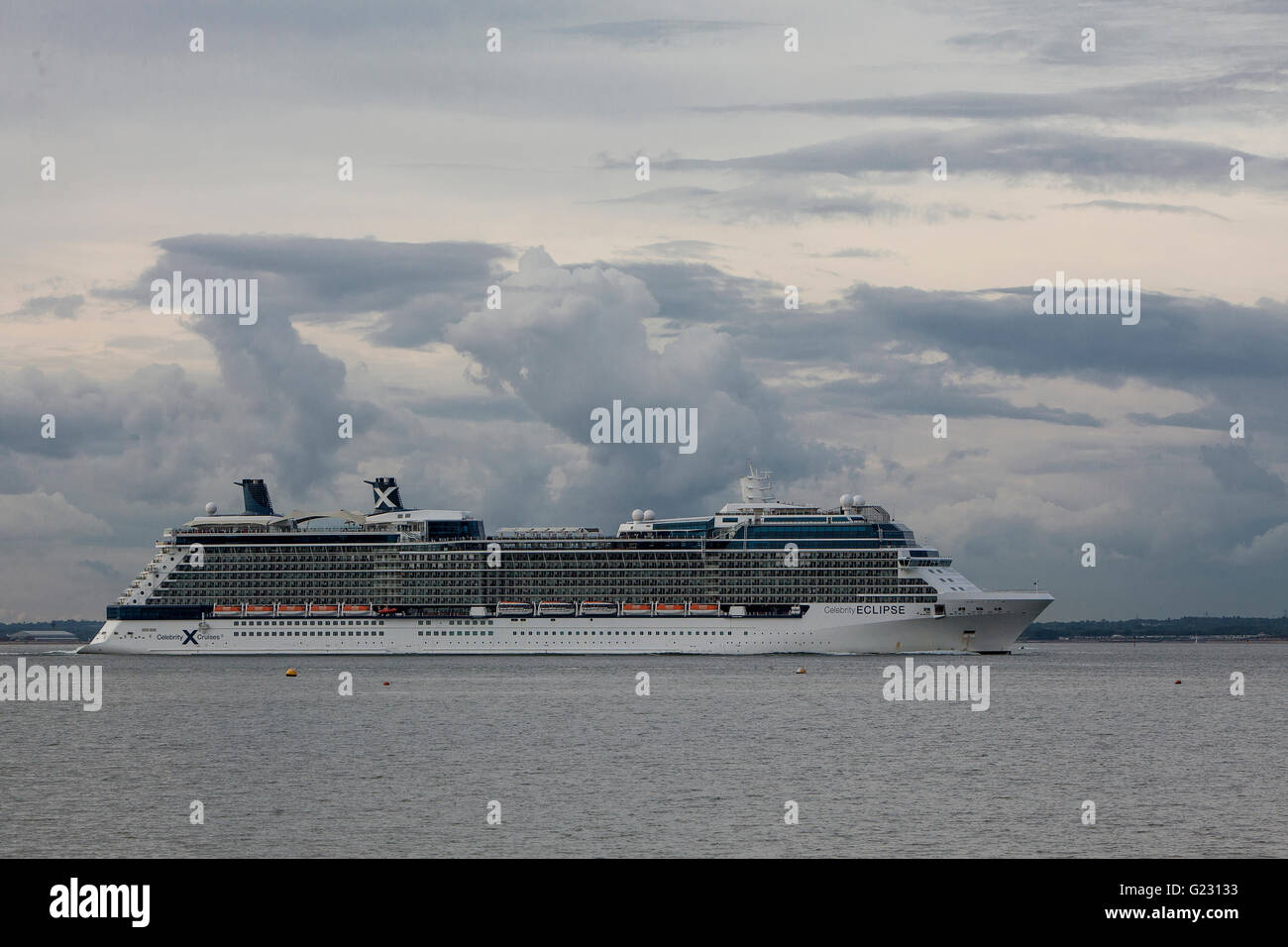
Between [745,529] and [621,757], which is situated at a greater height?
[745,529]

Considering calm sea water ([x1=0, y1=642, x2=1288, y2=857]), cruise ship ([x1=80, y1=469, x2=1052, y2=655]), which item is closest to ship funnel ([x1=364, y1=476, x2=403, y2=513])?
cruise ship ([x1=80, y1=469, x2=1052, y2=655])

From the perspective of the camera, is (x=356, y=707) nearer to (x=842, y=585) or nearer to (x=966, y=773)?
(x=966, y=773)

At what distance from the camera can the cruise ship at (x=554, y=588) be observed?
347 feet

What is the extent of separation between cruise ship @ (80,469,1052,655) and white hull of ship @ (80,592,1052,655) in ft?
0.39

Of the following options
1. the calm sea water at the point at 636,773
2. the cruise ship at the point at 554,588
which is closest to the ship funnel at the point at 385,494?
the cruise ship at the point at 554,588

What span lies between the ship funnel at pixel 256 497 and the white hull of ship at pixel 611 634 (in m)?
12.0

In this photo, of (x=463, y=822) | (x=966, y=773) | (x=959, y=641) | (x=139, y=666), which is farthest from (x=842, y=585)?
(x=463, y=822)

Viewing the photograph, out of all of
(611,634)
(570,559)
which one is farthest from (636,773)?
(570,559)

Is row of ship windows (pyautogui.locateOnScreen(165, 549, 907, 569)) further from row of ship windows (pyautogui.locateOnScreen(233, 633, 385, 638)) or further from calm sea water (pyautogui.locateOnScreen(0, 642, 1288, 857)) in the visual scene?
calm sea water (pyautogui.locateOnScreen(0, 642, 1288, 857))

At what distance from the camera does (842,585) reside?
10669 cm

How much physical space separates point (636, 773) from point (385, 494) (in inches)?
3459

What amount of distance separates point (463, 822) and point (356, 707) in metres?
34.3

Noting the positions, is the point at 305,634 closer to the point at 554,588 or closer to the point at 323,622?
the point at 323,622

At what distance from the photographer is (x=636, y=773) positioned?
4534 centimetres
